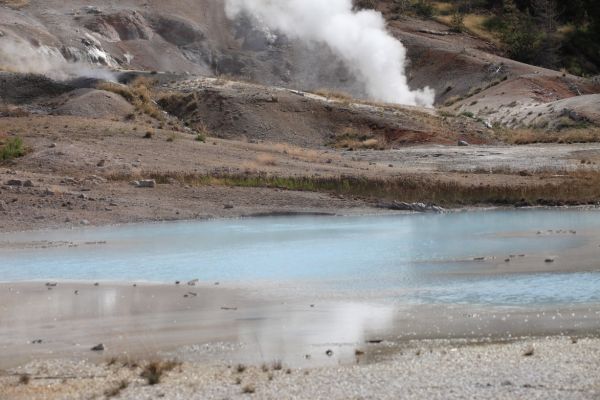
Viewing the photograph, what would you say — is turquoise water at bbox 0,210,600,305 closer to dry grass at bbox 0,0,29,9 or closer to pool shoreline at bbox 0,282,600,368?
pool shoreline at bbox 0,282,600,368

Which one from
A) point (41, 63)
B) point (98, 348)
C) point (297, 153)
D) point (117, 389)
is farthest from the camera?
point (41, 63)

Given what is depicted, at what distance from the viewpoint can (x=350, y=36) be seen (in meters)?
74.0

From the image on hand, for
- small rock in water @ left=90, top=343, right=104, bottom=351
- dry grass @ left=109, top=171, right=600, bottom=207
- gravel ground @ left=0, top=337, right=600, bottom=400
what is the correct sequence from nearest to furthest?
gravel ground @ left=0, top=337, right=600, bottom=400 < small rock in water @ left=90, top=343, right=104, bottom=351 < dry grass @ left=109, top=171, right=600, bottom=207

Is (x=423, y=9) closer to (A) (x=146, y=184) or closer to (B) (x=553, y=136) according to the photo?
(B) (x=553, y=136)

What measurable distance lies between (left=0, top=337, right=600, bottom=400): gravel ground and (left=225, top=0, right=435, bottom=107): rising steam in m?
58.3

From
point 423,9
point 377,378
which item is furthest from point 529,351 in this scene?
point 423,9

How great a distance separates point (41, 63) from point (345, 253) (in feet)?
140

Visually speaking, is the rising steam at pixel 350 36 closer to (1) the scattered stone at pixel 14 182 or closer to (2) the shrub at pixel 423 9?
(2) the shrub at pixel 423 9

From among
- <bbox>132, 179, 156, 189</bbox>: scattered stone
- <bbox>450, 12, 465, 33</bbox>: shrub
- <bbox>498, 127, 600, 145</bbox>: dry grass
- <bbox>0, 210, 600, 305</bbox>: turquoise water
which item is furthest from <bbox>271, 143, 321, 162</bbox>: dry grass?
<bbox>450, 12, 465, 33</bbox>: shrub

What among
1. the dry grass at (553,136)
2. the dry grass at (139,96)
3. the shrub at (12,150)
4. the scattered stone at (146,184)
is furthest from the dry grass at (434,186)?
the dry grass at (139,96)

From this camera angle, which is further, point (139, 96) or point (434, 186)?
point (139, 96)

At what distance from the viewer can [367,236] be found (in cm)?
2742

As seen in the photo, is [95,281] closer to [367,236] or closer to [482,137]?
[367,236]

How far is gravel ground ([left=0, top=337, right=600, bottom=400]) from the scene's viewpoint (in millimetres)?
11258
